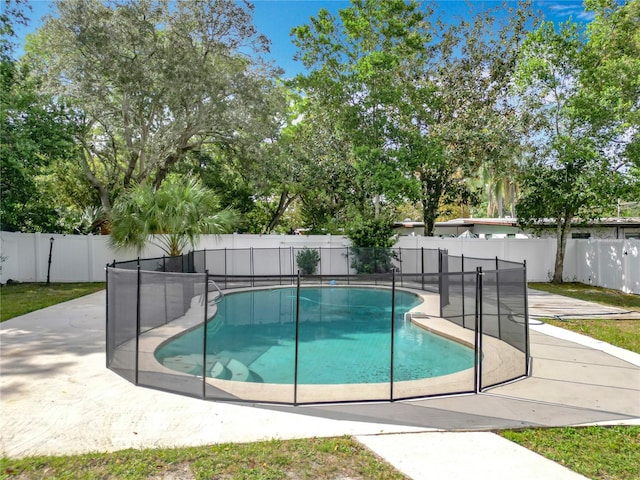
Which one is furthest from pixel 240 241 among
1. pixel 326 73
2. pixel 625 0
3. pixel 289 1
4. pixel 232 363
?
pixel 625 0

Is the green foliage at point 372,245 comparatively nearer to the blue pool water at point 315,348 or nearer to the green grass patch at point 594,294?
the blue pool water at point 315,348

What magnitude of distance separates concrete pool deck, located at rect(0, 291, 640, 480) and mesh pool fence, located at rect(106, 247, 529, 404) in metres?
0.30

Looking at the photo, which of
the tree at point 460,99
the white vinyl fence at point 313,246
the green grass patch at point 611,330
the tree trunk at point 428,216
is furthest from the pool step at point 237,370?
the tree trunk at point 428,216

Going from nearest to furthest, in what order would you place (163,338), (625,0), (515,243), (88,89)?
(163,338) < (625,0) < (88,89) < (515,243)

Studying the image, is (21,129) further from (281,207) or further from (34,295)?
(281,207)

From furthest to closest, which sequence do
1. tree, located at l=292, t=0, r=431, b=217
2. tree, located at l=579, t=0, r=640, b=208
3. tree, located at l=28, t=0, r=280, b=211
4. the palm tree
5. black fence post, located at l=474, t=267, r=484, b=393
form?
tree, located at l=292, t=0, r=431, b=217, tree, located at l=28, t=0, r=280, b=211, the palm tree, tree, located at l=579, t=0, r=640, b=208, black fence post, located at l=474, t=267, r=484, b=393

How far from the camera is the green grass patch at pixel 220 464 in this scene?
3.03 m

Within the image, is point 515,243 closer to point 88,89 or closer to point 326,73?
point 326,73

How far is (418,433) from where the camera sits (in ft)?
12.3

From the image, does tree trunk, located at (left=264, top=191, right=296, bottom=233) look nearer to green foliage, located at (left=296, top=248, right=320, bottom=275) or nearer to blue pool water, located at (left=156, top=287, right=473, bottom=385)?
green foliage, located at (left=296, top=248, right=320, bottom=275)

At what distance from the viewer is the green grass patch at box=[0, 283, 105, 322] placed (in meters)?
9.60

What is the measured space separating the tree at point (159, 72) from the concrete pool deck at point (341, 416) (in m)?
12.9

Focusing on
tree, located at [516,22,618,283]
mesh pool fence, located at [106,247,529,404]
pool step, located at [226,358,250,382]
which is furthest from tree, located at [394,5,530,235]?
pool step, located at [226,358,250,382]

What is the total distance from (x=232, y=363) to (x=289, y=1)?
14.6 metres
